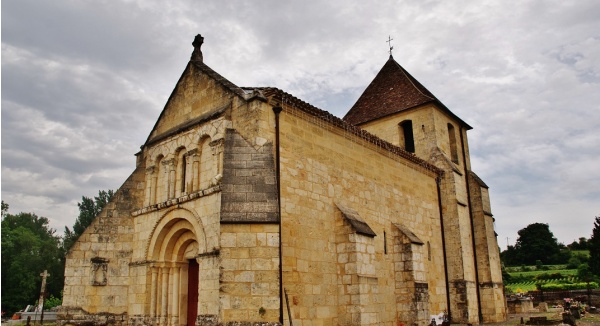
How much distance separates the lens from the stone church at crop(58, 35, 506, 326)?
9461mm

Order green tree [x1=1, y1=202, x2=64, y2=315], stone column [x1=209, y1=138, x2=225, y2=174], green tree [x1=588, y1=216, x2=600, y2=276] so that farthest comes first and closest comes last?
green tree [x1=588, y1=216, x2=600, y2=276] < green tree [x1=1, y1=202, x2=64, y2=315] < stone column [x1=209, y1=138, x2=225, y2=174]

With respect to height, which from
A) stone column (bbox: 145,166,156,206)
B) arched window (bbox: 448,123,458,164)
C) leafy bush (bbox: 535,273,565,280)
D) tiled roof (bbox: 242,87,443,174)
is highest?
arched window (bbox: 448,123,458,164)

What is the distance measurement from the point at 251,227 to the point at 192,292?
4021 mm

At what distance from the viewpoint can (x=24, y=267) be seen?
133ft

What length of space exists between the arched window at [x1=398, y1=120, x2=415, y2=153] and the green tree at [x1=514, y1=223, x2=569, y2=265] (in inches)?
2624

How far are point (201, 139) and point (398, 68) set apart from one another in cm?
1460

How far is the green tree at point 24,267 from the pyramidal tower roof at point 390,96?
106 feet

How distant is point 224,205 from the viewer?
9.48m

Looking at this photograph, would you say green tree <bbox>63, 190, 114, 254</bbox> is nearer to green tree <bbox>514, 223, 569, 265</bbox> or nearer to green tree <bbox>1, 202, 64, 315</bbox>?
green tree <bbox>1, 202, 64, 315</bbox>

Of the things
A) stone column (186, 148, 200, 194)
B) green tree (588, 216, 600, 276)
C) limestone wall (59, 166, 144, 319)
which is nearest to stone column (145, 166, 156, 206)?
limestone wall (59, 166, 144, 319)

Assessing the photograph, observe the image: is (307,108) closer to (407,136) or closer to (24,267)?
(407,136)

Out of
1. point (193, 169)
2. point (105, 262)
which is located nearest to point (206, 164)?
point (193, 169)

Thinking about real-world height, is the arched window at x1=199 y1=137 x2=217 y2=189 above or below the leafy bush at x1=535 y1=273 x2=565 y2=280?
above

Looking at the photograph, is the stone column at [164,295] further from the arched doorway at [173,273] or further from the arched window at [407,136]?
the arched window at [407,136]
